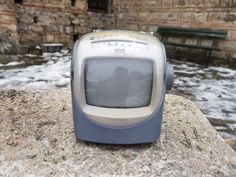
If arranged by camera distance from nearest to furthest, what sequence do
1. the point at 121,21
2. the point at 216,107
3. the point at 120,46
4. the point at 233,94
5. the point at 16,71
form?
the point at 120,46 → the point at 216,107 → the point at 233,94 → the point at 16,71 → the point at 121,21

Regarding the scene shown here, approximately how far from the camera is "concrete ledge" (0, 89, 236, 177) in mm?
1378

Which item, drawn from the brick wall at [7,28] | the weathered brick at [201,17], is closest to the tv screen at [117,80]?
the brick wall at [7,28]

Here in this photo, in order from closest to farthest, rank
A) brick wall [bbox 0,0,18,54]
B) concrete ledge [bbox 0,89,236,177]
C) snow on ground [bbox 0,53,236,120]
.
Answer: concrete ledge [bbox 0,89,236,177]
snow on ground [bbox 0,53,236,120]
brick wall [bbox 0,0,18,54]

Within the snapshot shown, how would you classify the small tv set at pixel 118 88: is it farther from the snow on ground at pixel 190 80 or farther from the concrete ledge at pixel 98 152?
the snow on ground at pixel 190 80

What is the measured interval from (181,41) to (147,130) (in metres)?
5.28

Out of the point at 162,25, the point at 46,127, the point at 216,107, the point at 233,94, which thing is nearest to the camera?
the point at 46,127

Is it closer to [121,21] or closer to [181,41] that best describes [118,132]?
[181,41]

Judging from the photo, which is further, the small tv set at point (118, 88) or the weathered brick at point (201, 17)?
the weathered brick at point (201, 17)

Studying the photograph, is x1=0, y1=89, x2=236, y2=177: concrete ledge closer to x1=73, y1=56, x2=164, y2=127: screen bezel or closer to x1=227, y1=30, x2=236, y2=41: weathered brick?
x1=73, y1=56, x2=164, y2=127: screen bezel

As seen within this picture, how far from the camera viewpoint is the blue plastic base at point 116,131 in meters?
1.48

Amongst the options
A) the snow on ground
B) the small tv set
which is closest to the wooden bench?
the snow on ground

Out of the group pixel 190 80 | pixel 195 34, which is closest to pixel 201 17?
pixel 195 34

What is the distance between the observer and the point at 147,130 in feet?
→ 4.94

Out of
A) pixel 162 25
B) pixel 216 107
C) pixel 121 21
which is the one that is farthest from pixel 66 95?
pixel 121 21
